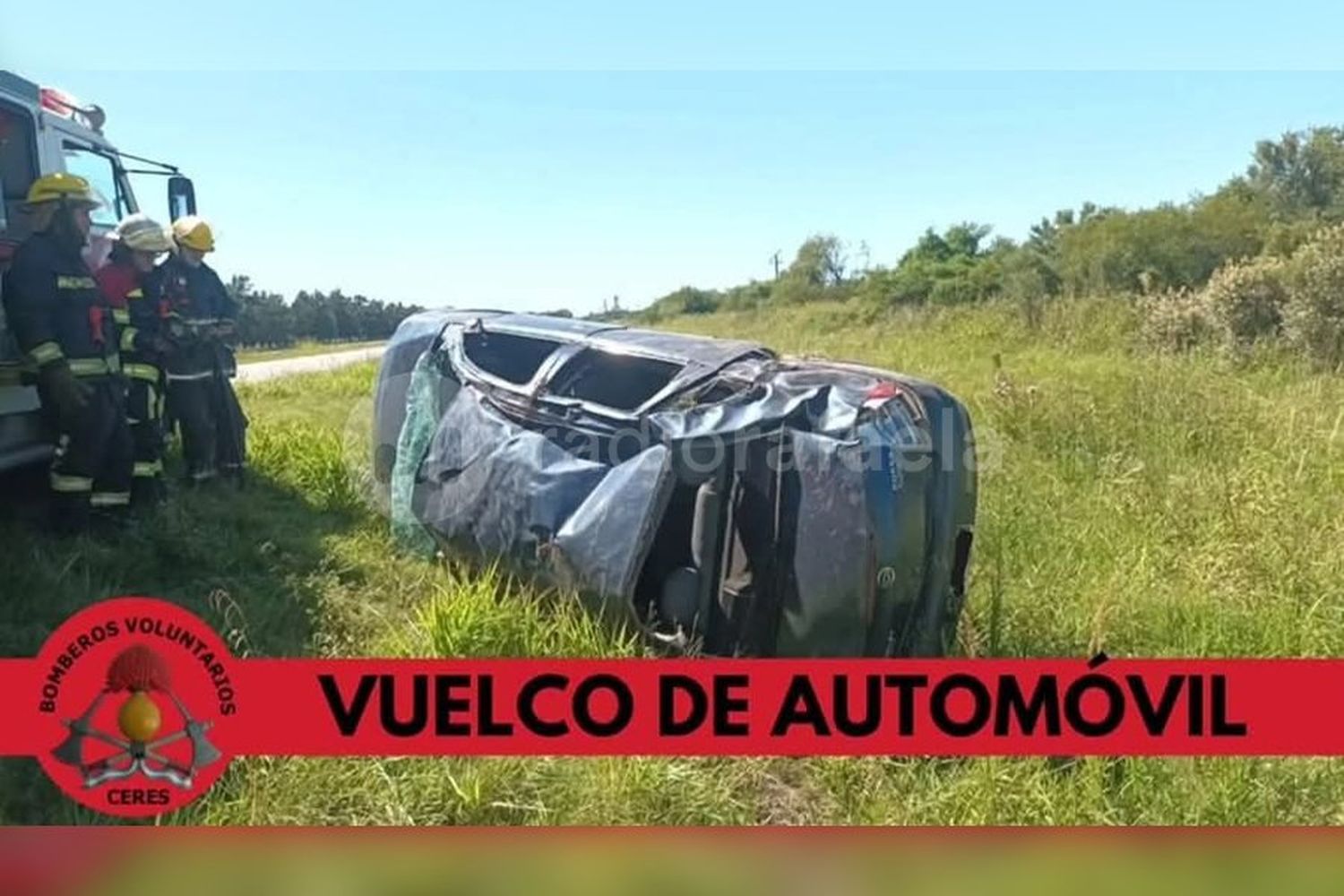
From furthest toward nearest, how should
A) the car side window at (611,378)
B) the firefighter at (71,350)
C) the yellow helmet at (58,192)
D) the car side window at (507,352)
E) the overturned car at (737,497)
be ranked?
the car side window at (507,352), the yellow helmet at (58,192), the firefighter at (71,350), the car side window at (611,378), the overturned car at (737,497)

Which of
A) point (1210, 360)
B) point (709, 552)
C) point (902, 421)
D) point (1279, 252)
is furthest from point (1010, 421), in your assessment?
point (1279, 252)

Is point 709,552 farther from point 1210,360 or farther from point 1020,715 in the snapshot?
point 1210,360

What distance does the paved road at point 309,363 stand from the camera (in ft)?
10.4

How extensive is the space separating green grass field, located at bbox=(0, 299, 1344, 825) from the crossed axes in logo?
0.07 metres

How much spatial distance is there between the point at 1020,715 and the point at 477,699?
1163 mm

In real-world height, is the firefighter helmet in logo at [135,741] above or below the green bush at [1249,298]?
below

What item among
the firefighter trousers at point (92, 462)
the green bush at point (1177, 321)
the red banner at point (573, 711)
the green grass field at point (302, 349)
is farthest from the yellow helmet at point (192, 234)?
the green bush at point (1177, 321)

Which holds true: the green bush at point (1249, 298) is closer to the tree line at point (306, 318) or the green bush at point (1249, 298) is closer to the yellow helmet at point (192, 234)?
the tree line at point (306, 318)

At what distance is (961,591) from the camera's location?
2.63 metres

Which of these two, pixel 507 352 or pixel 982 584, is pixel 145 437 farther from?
pixel 982 584

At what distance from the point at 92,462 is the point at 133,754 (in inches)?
74.7

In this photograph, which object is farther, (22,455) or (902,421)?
(22,455)

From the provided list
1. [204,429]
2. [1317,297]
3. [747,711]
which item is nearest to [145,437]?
[204,429]

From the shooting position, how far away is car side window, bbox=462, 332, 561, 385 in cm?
348
